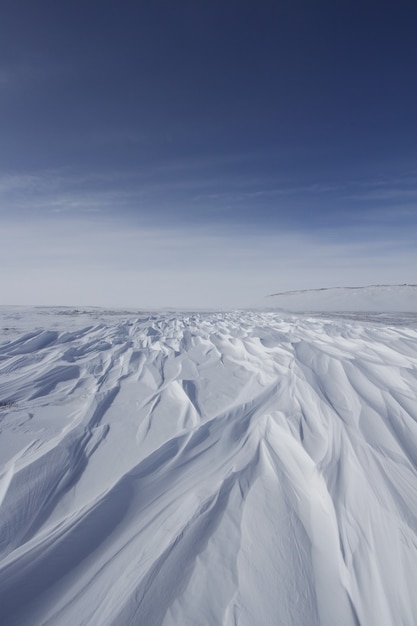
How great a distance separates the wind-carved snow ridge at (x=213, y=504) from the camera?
1.12m

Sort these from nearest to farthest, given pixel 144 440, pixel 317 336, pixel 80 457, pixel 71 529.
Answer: pixel 71 529, pixel 80 457, pixel 144 440, pixel 317 336

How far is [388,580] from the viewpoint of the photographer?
1.16 m

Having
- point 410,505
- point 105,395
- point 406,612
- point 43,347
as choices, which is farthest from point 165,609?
point 43,347

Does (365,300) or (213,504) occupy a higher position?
(365,300)

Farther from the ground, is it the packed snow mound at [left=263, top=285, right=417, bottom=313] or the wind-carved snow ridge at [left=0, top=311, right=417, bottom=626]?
the packed snow mound at [left=263, top=285, right=417, bottom=313]

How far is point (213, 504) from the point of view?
62.4 inches

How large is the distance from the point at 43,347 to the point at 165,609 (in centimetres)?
593

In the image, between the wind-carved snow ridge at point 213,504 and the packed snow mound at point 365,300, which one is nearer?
the wind-carved snow ridge at point 213,504

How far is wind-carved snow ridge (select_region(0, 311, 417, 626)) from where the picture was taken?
3.66ft

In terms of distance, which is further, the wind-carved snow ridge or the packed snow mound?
the packed snow mound

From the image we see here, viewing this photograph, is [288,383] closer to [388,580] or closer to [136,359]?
[388,580]

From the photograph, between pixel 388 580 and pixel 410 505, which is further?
pixel 410 505

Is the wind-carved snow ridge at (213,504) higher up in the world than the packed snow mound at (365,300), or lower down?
lower down

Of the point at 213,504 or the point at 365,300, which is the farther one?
the point at 365,300
